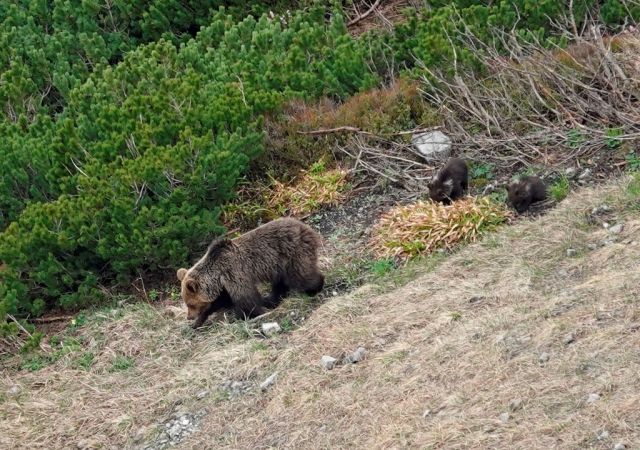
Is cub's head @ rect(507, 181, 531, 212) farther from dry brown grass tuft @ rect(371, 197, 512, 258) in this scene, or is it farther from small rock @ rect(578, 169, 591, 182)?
small rock @ rect(578, 169, 591, 182)

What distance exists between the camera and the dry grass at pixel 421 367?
6934 mm

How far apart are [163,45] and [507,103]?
498cm

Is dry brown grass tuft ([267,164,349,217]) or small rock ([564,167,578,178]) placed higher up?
dry brown grass tuft ([267,164,349,217])

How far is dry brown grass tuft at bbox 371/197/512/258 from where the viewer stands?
1054cm

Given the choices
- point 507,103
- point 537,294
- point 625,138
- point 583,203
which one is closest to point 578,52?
point 507,103

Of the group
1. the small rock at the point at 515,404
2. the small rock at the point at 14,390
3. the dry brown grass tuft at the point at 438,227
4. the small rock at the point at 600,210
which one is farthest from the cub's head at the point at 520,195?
the small rock at the point at 14,390

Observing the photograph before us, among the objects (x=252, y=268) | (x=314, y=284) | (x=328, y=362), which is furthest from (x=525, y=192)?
(x=328, y=362)

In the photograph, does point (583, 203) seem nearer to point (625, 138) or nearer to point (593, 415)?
point (625, 138)

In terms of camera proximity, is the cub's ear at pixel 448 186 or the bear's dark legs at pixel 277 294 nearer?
the bear's dark legs at pixel 277 294

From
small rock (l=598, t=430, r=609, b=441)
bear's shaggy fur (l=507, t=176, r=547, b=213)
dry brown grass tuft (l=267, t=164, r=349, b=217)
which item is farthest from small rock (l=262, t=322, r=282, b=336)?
small rock (l=598, t=430, r=609, b=441)

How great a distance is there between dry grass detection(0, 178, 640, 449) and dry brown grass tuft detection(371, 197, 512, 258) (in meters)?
0.36

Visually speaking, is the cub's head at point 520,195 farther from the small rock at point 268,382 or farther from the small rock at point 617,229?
the small rock at point 268,382

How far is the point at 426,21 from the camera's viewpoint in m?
14.5

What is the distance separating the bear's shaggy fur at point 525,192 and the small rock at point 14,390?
5420mm
